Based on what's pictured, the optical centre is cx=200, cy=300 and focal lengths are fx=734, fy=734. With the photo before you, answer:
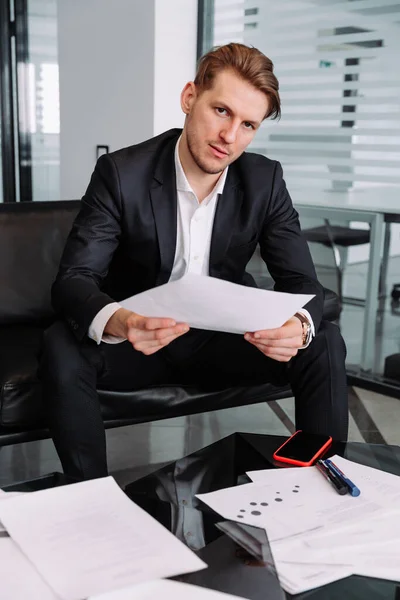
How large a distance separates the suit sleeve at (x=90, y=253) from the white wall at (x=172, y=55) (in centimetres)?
172

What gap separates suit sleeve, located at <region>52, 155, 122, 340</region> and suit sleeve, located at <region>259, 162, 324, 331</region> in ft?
1.38

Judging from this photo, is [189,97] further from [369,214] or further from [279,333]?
[369,214]

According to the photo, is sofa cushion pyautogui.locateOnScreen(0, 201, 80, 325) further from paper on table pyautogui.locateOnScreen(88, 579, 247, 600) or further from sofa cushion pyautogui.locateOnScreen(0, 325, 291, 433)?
paper on table pyautogui.locateOnScreen(88, 579, 247, 600)

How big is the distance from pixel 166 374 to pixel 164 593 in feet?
3.71

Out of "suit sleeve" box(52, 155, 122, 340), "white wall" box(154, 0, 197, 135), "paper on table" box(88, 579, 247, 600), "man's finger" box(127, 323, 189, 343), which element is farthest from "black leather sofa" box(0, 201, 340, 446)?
"white wall" box(154, 0, 197, 135)

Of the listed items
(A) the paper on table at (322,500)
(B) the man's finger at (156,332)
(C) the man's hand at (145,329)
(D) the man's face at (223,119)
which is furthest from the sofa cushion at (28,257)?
(A) the paper on table at (322,500)

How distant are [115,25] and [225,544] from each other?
10.5 ft

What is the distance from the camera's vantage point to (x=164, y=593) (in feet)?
2.77

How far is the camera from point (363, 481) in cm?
122

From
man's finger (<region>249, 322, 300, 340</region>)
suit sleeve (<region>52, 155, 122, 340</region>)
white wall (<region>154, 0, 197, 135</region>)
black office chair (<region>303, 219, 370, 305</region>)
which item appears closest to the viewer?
man's finger (<region>249, 322, 300, 340</region>)

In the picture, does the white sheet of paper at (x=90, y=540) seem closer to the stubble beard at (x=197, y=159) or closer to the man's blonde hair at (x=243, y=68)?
the stubble beard at (x=197, y=159)

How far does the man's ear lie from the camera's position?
74.8 inches

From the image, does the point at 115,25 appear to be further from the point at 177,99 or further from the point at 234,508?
the point at 234,508

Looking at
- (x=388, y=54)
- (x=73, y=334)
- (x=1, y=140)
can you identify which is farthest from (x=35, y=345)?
(x=1, y=140)
